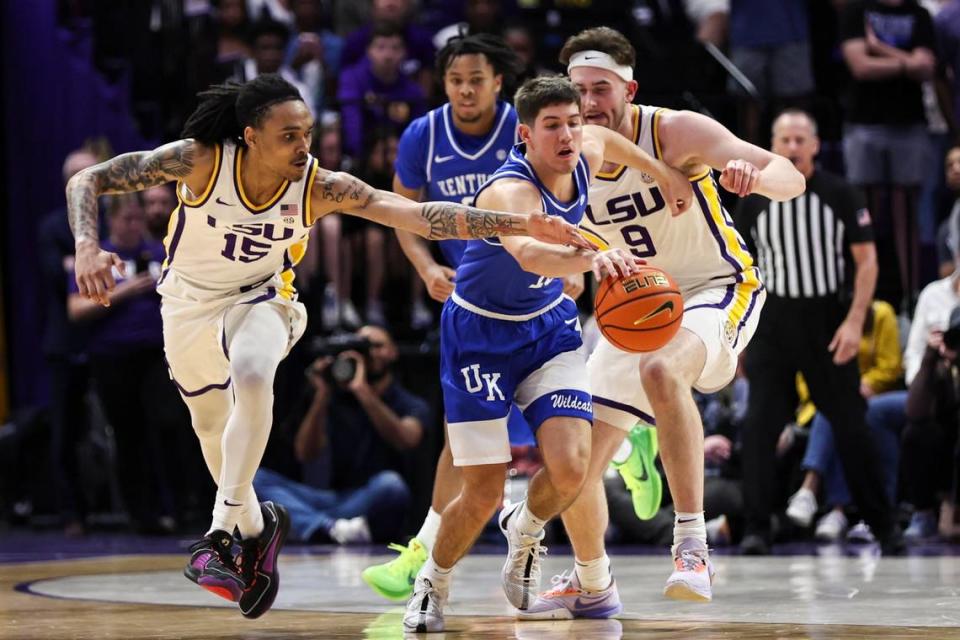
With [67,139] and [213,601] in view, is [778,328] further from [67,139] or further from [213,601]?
[67,139]

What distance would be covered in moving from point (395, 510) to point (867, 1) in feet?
14.5

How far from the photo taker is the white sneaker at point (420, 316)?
10406 millimetres

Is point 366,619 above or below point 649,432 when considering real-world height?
below

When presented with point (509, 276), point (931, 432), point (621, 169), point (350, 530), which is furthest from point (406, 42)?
point (509, 276)

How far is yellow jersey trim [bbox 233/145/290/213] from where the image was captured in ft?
18.1

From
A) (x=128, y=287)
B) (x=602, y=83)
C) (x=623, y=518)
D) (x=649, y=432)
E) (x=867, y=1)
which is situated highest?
(x=867, y=1)

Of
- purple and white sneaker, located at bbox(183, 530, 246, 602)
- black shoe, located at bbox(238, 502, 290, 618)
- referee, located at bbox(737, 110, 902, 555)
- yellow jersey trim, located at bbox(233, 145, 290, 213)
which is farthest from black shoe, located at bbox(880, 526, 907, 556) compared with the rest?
yellow jersey trim, located at bbox(233, 145, 290, 213)

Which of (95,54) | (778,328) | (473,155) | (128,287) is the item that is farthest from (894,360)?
(95,54)

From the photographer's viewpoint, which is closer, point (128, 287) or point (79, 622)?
point (79, 622)

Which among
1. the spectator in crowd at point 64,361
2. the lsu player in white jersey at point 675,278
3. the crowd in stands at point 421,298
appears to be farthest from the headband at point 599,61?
the spectator in crowd at point 64,361

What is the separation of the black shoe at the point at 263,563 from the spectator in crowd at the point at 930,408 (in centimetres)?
429

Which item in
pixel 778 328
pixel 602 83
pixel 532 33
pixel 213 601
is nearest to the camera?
pixel 602 83

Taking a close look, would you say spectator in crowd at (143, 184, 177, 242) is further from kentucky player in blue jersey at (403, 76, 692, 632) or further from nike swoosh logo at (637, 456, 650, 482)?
kentucky player in blue jersey at (403, 76, 692, 632)

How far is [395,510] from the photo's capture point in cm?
951
